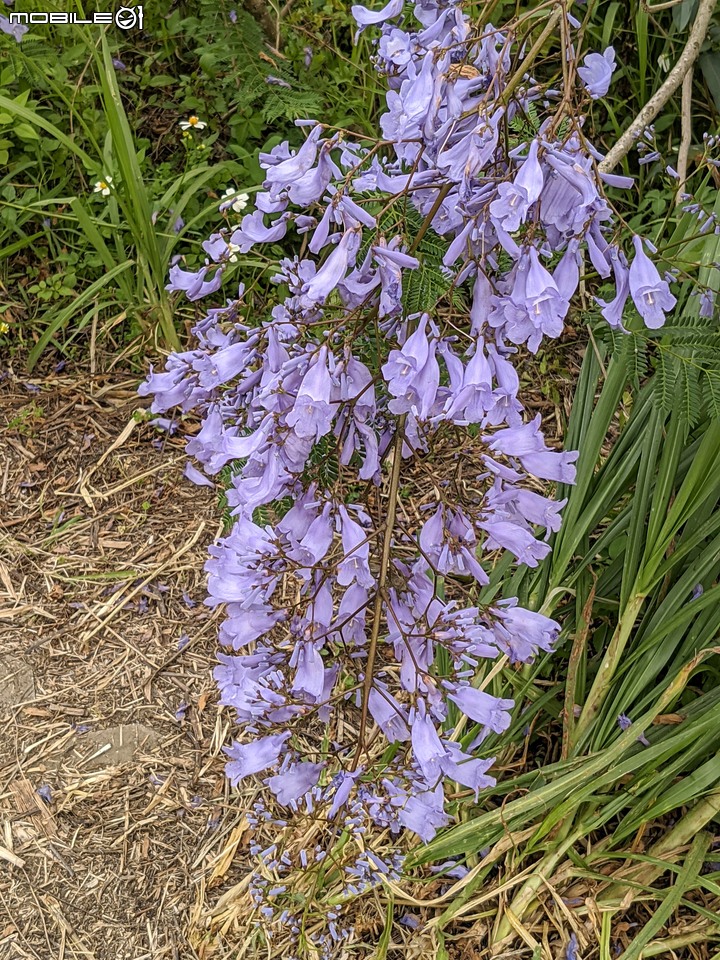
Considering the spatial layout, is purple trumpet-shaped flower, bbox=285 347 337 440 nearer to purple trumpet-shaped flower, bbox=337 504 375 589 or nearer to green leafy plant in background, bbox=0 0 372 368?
purple trumpet-shaped flower, bbox=337 504 375 589

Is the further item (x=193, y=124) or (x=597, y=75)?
(x=193, y=124)

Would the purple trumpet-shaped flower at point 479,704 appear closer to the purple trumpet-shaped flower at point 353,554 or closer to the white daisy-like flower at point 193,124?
the purple trumpet-shaped flower at point 353,554

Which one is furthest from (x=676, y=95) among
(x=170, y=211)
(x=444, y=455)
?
(x=444, y=455)

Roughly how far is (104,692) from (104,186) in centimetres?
150

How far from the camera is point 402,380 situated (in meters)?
1.00

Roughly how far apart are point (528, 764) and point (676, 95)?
2255 millimetres

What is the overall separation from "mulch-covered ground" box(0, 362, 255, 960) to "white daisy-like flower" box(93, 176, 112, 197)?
1.87 ft

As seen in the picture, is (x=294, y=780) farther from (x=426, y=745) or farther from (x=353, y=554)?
(x=353, y=554)

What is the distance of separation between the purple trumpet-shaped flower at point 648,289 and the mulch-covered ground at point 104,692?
1.47 meters

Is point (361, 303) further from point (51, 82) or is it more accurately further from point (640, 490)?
point (51, 82)

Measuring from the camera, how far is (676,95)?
286cm

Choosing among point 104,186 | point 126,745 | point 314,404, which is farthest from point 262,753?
point 104,186

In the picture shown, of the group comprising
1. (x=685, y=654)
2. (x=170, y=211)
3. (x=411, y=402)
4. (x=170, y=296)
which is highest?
(x=411, y=402)

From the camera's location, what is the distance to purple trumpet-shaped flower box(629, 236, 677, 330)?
38.8 inches
